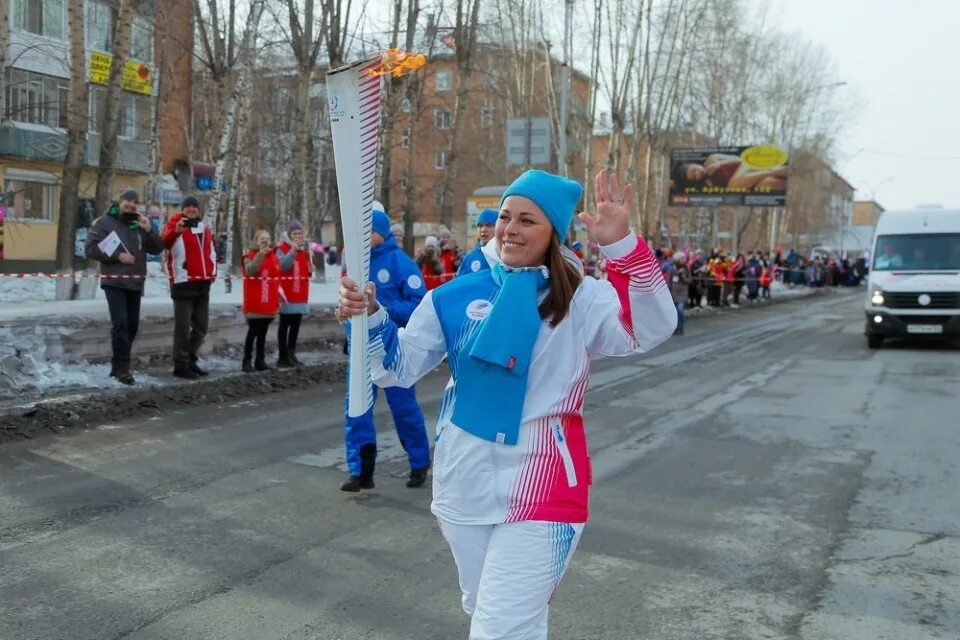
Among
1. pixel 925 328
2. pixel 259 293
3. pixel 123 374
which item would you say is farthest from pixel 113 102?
pixel 925 328

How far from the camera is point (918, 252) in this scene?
685 inches

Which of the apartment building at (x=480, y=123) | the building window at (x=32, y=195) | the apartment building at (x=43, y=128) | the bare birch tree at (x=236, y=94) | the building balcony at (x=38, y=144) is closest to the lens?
the bare birch tree at (x=236, y=94)

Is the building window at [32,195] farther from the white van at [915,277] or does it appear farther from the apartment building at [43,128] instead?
the white van at [915,277]

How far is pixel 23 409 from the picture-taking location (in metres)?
8.20

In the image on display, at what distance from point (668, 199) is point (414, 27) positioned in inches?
929

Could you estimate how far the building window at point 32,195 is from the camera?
32753mm

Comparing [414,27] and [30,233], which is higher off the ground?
[414,27]

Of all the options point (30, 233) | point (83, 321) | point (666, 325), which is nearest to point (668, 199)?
point (30, 233)

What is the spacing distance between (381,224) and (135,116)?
37.5 meters

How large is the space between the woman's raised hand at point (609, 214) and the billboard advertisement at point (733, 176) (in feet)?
134

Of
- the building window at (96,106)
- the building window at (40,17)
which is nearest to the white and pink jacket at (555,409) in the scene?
the building window at (96,106)

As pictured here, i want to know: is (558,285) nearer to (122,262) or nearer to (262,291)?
(122,262)

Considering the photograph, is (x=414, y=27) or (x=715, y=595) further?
(x=414, y=27)

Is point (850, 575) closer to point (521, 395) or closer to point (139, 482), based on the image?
point (521, 395)
